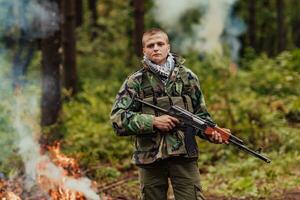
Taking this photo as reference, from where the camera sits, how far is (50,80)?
1008 centimetres

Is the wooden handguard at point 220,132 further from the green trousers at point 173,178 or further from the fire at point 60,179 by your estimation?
the fire at point 60,179

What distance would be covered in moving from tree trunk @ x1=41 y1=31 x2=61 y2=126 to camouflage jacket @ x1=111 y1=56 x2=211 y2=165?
5134 millimetres

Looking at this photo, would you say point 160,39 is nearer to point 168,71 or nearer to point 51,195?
point 168,71

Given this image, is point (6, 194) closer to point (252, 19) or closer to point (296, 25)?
point (252, 19)

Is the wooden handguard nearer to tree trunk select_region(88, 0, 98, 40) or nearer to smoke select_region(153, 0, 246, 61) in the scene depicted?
smoke select_region(153, 0, 246, 61)

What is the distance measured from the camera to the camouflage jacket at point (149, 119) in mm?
4633

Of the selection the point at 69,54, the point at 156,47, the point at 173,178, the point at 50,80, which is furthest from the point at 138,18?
the point at 173,178

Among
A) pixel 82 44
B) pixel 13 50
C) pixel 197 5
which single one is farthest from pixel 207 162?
pixel 197 5

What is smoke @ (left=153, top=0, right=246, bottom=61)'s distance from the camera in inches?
982

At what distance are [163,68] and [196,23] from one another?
21615 millimetres

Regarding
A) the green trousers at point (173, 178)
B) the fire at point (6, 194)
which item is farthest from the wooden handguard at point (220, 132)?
the fire at point (6, 194)

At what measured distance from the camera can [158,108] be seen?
468cm

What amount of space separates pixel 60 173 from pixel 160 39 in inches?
113

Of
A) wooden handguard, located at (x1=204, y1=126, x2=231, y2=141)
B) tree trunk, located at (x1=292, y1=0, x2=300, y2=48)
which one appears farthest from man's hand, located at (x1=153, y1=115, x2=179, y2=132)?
tree trunk, located at (x1=292, y1=0, x2=300, y2=48)
